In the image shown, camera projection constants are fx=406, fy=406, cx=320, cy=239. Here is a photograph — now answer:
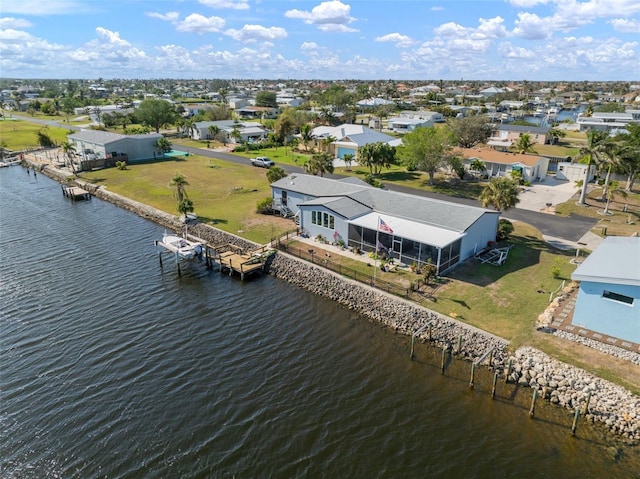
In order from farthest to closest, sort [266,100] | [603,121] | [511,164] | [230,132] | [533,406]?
[266,100] → [603,121] → [230,132] → [511,164] → [533,406]

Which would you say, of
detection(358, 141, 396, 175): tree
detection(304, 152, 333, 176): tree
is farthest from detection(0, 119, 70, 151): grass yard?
detection(358, 141, 396, 175): tree

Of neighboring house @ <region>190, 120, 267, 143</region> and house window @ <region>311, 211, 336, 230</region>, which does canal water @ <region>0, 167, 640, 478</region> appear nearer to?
house window @ <region>311, 211, 336, 230</region>

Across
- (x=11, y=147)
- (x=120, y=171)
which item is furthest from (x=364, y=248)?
(x=11, y=147)

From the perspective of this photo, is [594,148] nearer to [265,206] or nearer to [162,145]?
[265,206]

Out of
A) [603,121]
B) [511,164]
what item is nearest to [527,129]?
[603,121]

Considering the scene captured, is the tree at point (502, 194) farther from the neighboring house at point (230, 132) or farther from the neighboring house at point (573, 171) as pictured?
the neighboring house at point (230, 132)
